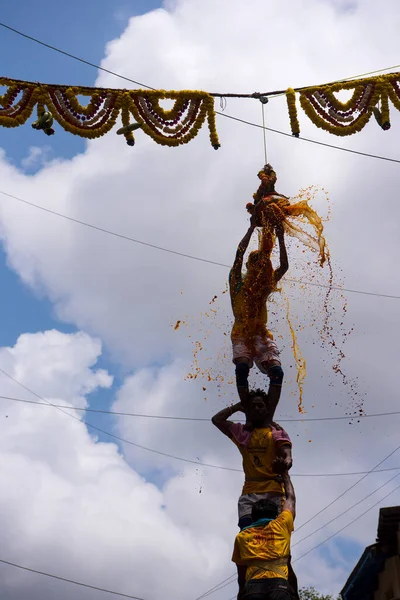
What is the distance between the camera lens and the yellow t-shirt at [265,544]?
6.59 m

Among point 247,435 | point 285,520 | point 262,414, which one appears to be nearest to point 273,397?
point 262,414

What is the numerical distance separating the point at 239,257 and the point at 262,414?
1876 mm

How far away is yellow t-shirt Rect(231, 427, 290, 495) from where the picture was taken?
894cm

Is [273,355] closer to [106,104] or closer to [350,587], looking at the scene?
[106,104]

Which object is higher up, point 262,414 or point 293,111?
point 293,111

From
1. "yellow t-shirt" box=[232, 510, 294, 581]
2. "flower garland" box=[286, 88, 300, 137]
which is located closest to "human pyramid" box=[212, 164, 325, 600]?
"yellow t-shirt" box=[232, 510, 294, 581]

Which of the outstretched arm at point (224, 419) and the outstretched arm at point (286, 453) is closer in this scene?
the outstretched arm at point (286, 453)

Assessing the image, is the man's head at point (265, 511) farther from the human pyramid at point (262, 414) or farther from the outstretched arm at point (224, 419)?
the outstretched arm at point (224, 419)

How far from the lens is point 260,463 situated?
9.05 meters

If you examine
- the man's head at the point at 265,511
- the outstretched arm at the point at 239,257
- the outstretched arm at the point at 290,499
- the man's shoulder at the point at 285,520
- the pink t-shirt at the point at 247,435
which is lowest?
the man's shoulder at the point at 285,520

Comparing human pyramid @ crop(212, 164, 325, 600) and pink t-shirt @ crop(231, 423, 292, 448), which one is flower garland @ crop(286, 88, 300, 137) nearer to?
human pyramid @ crop(212, 164, 325, 600)

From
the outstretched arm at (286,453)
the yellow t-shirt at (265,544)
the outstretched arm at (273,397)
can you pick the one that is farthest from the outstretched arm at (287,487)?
the outstretched arm at (273,397)

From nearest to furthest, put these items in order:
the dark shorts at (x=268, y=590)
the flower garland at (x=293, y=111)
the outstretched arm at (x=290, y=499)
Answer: the dark shorts at (x=268, y=590) → the outstretched arm at (x=290, y=499) → the flower garland at (x=293, y=111)

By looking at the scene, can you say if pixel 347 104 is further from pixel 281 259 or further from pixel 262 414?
pixel 262 414
